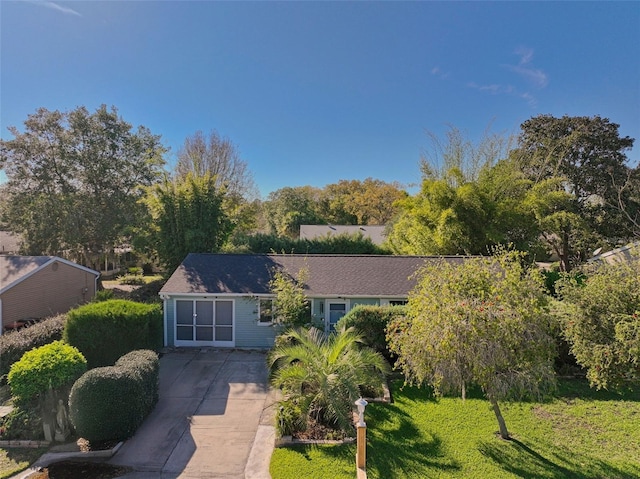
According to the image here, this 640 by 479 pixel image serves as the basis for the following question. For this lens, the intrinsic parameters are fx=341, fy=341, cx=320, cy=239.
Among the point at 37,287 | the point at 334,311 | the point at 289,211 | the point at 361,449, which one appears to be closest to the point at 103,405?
the point at 361,449

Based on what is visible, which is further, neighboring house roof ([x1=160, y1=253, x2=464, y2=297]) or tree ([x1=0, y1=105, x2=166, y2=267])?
tree ([x1=0, y1=105, x2=166, y2=267])

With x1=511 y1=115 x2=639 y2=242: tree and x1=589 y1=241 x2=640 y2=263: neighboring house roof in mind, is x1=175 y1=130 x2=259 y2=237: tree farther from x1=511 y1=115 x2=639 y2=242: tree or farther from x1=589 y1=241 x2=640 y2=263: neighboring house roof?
x1=589 y1=241 x2=640 y2=263: neighboring house roof

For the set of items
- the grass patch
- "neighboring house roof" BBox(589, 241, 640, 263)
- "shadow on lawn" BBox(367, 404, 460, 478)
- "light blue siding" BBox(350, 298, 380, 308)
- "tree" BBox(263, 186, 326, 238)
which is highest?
"tree" BBox(263, 186, 326, 238)

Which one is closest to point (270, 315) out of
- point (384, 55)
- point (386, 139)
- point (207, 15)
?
point (207, 15)

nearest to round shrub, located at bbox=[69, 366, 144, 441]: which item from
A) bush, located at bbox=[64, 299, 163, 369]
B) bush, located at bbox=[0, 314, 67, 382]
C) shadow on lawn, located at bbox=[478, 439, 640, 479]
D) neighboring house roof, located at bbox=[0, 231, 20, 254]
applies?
bush, located at bbox=[64, 299, 163, 369]

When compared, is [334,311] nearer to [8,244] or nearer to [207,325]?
[207,325]

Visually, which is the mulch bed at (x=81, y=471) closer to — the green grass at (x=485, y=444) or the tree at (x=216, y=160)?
the green grass at (x=485, y=444)

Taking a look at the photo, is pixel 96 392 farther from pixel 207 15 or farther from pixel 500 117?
pixel 500 117
